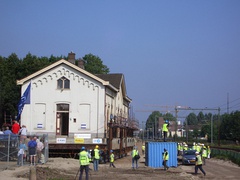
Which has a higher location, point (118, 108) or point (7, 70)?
point (7, 70)

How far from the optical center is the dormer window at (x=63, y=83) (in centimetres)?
4088

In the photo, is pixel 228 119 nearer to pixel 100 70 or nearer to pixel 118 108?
pixel 100 70

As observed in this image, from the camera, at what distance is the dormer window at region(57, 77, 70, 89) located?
4088 cm

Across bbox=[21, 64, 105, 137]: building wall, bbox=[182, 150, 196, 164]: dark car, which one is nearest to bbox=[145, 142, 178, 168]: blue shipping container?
bbox=[182, 150, 196, 164]: dark car

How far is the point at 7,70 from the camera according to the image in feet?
195

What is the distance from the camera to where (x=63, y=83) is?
40.9m

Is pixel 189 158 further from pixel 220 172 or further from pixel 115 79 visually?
pixel 115 79

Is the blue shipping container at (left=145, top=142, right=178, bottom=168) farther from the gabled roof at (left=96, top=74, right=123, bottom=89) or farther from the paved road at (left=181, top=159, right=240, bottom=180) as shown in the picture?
the gabled roof at (left=96, top=74, right=123, bottom=89)

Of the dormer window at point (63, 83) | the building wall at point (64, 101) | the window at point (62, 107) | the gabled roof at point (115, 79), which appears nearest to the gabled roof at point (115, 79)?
the gabled roof at point (115, 79)

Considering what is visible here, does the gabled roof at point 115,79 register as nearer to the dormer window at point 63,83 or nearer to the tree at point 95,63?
the dormer window at point 63,83

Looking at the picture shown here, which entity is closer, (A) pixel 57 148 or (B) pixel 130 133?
(A) pixel 57 148

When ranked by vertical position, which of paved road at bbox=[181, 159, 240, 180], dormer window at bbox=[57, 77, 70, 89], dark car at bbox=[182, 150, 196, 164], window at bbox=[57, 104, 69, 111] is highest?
dormer window at bbox=[57, 77, 70, 89]

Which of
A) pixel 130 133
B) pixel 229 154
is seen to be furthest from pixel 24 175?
pixel 130 133

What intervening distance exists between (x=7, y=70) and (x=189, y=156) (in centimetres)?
3140
